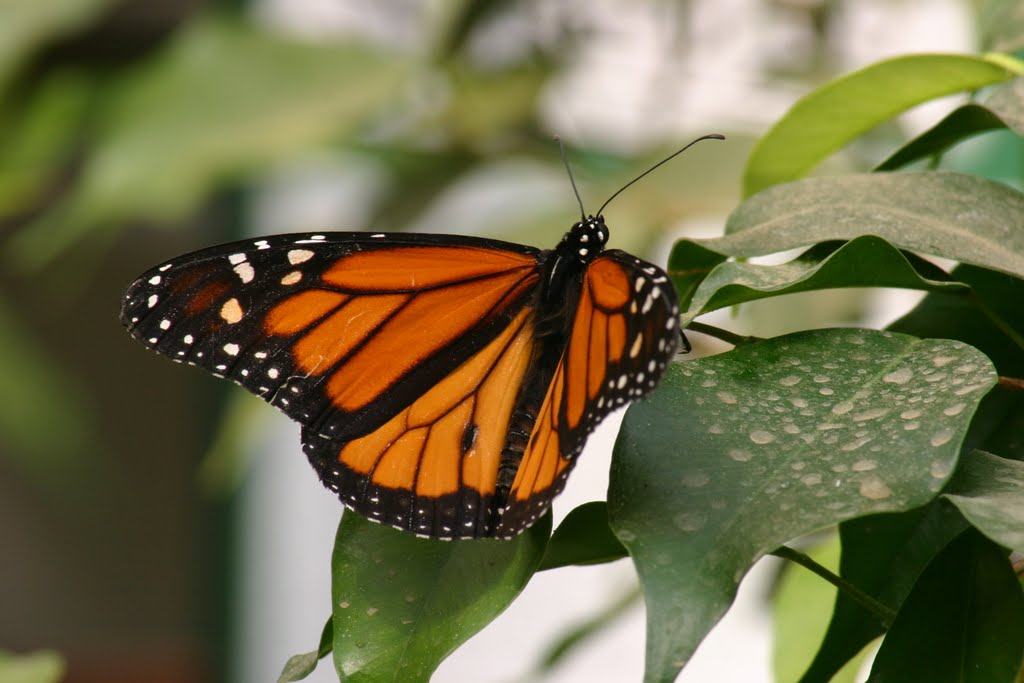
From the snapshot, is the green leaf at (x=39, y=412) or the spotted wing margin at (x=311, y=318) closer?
the spotted wing margin at (x=311, y=318)

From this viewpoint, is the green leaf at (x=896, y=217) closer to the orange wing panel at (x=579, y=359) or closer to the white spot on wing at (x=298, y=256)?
the orange wing panel at (x=579, y=359)

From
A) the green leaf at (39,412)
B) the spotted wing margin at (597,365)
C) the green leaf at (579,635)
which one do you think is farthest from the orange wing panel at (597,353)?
the green leaf at (39,412)

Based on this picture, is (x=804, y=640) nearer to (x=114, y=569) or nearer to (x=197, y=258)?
(x=197, y=258)

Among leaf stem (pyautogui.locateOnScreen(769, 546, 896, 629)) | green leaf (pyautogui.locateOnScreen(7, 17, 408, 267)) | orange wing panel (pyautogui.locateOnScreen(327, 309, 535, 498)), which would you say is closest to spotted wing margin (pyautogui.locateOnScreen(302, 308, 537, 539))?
orange wing panel (pyautogui.locateOnScreen(327, 309, 535, 498))

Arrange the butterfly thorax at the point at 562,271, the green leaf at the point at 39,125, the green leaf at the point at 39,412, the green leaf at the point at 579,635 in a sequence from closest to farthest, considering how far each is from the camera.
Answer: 1. the butterfly thorax at the point at 562,271
2. the green leaf at the point at 579,635
3. the green leaf at the point at 39,125
4. the green leaf at the point at 39,412

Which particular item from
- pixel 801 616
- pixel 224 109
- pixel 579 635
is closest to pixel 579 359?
pixel 801 616

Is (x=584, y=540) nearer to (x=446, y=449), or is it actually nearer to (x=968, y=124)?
(x=446, y=449)

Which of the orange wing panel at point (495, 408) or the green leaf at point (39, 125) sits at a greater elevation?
the green leaf at point (39, 125)
